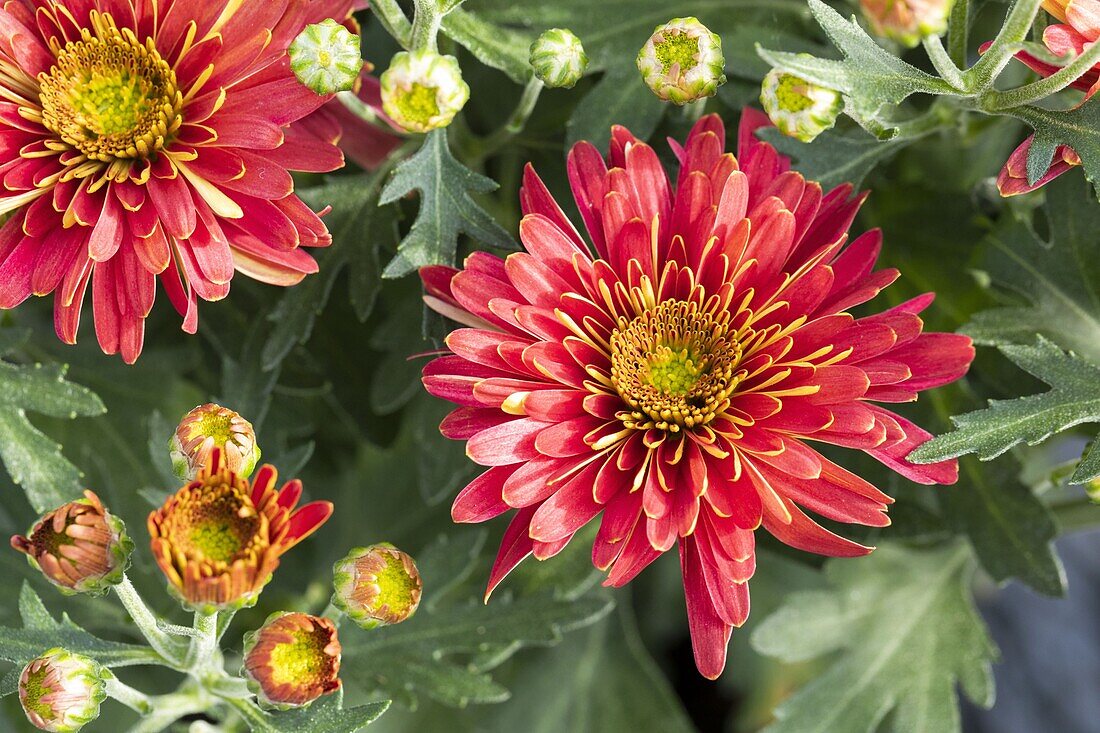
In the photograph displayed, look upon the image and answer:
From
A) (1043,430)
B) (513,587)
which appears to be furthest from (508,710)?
(1043,430)

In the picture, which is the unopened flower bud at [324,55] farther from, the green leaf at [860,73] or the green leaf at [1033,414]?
the green leaf at [1033,414]

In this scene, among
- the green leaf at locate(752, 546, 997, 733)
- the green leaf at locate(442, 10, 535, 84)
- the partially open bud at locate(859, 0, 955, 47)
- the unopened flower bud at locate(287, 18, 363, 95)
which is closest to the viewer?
the partially open bud at locate(859, 0, 955, 47)

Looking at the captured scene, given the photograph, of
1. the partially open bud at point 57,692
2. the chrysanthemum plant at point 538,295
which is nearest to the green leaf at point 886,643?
the chrysanthemum plant at point 538,295

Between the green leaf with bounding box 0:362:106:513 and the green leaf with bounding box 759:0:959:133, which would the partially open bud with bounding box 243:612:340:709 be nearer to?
the green leaf with bounding box 0:362:106:513

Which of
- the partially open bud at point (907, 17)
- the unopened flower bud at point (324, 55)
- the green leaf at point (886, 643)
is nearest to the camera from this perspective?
the partially open bud at point (907, 17)

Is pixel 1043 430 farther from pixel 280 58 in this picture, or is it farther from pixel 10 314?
pixel 10 314

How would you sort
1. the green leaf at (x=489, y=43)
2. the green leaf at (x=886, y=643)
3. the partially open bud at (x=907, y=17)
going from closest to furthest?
the partially open bud at (x=907, y=17)
the green leaf at (x=489, y=43)
the green leaf at (x=886, y=643)

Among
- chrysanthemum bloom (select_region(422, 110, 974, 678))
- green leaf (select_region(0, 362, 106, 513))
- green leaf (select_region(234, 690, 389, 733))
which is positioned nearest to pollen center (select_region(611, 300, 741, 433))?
chrysanthemum bloom (select_region(422, 110, 974, 678))
